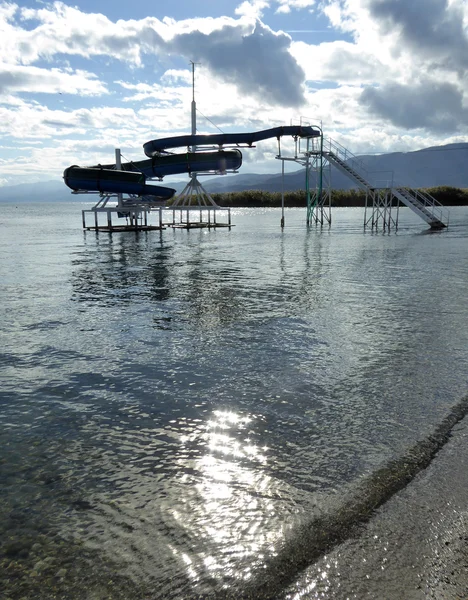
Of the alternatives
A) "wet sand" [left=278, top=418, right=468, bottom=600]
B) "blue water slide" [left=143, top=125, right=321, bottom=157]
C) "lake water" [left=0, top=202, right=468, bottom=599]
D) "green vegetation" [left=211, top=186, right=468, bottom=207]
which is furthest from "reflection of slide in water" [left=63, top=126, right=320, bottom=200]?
"green vegetation" [left=211, top=186, right=468, bottom=207]

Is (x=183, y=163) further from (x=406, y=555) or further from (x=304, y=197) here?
(x=304, y=197)

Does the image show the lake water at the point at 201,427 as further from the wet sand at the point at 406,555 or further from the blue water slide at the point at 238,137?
the blue water slide at the point at 238,137

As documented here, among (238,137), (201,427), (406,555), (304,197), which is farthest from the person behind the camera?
(304,197)

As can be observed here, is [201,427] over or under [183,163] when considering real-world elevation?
under

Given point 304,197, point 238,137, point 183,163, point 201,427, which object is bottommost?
point 201,427

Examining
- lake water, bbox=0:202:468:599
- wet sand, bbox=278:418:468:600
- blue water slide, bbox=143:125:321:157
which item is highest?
blue water slide, bbox=143:125:321:157

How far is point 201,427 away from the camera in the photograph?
191 inches

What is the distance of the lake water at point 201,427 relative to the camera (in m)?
3.02

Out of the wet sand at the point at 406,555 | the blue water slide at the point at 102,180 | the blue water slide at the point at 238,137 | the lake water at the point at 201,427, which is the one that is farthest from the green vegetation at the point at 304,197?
A: the wet sand at the point at 406,555

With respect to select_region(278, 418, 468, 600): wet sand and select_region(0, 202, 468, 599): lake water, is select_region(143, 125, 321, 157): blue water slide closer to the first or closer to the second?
select_region(0, 202, 468, 599): lake water

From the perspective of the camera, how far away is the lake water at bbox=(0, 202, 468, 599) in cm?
302

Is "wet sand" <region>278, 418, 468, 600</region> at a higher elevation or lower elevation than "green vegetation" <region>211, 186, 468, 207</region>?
lower

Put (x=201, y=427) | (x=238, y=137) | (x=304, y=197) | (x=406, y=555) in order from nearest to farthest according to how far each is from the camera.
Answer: (x=406, y=555), (x=201, y=427), (x=238, y=137), (x=304, y=197)

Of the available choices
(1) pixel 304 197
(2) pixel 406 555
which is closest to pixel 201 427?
(2) pixel 406 555
